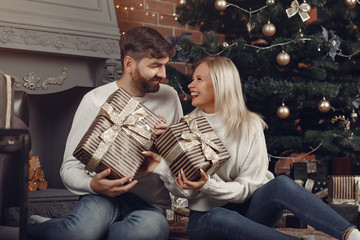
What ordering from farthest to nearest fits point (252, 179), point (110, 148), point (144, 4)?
point (144, 4), point (252, 179), point (110, 148)

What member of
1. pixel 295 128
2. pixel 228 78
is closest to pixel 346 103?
pixel 295 128

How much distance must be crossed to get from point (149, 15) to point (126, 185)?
1.78 metres

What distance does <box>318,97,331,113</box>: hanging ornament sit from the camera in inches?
98.6

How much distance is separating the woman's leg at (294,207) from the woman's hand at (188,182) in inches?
9.3

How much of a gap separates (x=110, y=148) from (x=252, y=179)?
0.54 meters

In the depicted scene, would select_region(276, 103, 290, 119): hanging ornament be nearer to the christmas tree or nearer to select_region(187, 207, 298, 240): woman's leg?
the christmas tree

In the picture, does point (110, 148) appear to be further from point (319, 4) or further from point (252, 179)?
point (319, 4)

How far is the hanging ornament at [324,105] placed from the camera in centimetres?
250

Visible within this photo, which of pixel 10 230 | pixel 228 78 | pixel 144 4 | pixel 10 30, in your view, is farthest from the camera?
pixel 144 4

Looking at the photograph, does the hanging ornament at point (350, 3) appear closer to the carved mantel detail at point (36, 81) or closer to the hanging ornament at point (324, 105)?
the hanging ornament at point (324, 105)

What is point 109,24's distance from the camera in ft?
8.63

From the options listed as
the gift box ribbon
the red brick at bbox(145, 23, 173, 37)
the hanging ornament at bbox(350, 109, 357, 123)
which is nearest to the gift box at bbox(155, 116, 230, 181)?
the gift box ribbon

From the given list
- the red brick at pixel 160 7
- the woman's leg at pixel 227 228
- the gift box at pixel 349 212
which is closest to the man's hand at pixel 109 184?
the woman's leg at pixel 227 228

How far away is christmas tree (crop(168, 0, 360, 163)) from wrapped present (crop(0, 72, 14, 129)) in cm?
131
